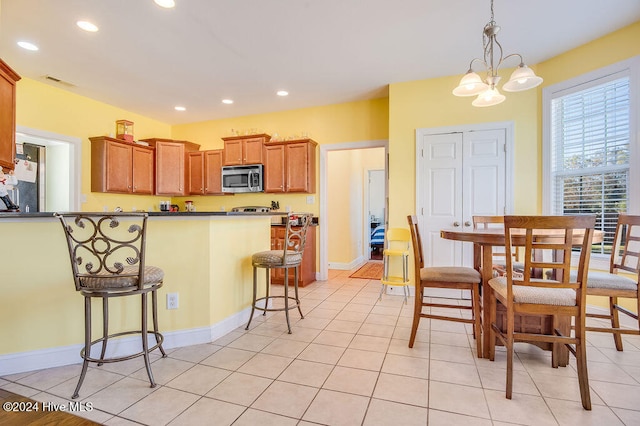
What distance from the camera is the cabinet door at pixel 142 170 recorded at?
498cm

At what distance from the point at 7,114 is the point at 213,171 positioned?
3.05 meters

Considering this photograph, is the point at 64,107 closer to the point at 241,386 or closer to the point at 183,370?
the point at 183,370

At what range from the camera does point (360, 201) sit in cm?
682

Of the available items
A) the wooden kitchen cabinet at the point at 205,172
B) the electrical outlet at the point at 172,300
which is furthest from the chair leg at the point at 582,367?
the wooden kitchen cabinet at the point at 205,172

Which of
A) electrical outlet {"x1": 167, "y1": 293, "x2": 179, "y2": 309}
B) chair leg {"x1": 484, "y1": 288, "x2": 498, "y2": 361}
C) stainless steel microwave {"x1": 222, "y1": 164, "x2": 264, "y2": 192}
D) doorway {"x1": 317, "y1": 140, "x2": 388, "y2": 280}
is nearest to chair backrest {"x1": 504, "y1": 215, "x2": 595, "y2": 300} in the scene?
chair leg {"x1": 484, "y1": 288, "x2": 498, "y2": 361}

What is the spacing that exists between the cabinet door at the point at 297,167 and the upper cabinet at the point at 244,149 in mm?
508

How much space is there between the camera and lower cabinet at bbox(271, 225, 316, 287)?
173 inches

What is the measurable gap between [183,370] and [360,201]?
528 cm

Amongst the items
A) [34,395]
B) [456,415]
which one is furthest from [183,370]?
[456,415]

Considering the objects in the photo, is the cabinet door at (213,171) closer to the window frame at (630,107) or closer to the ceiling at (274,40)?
the ceiling at (274,40)

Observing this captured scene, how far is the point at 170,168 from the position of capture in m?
5.35

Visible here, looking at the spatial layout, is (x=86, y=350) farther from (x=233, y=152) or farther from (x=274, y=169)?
(x=233, y=152)

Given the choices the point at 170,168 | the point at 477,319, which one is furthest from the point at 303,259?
the point at 170,168

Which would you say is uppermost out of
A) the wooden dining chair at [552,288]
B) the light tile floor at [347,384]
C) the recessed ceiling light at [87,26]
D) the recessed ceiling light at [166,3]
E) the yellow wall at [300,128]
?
the recessed ceiling light at [166,3]
